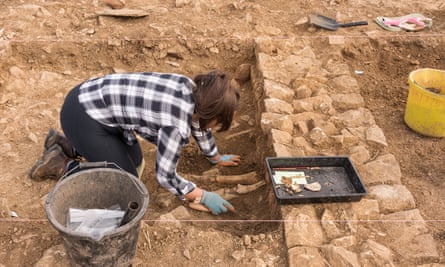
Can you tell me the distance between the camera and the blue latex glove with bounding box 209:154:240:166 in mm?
3835

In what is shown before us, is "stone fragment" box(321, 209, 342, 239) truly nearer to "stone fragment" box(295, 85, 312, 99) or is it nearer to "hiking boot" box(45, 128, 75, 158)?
"stone fragment" box(295, 85, 312, 99)

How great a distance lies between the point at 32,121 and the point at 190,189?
7.39ft

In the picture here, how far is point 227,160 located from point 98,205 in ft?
4.60

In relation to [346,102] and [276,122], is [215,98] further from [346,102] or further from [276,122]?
[346,102]

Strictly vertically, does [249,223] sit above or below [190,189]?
below

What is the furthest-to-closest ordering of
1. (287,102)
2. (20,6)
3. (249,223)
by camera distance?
(20,6) → (287,102) → (249,223)

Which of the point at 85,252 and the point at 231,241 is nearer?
the point at 85,252

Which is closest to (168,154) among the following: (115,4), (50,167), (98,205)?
(98,205)

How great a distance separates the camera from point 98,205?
277cm

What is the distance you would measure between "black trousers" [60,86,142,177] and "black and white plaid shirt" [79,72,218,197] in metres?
0.06

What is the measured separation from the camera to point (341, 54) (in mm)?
4902

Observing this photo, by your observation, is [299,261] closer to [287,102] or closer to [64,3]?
[287,102]

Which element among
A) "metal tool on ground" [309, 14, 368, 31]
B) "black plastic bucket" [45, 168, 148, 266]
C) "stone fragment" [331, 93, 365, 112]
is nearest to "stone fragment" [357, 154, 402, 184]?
"stone fragment" [331, 93, 365, 112]

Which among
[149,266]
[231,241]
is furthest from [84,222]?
[231,241]
